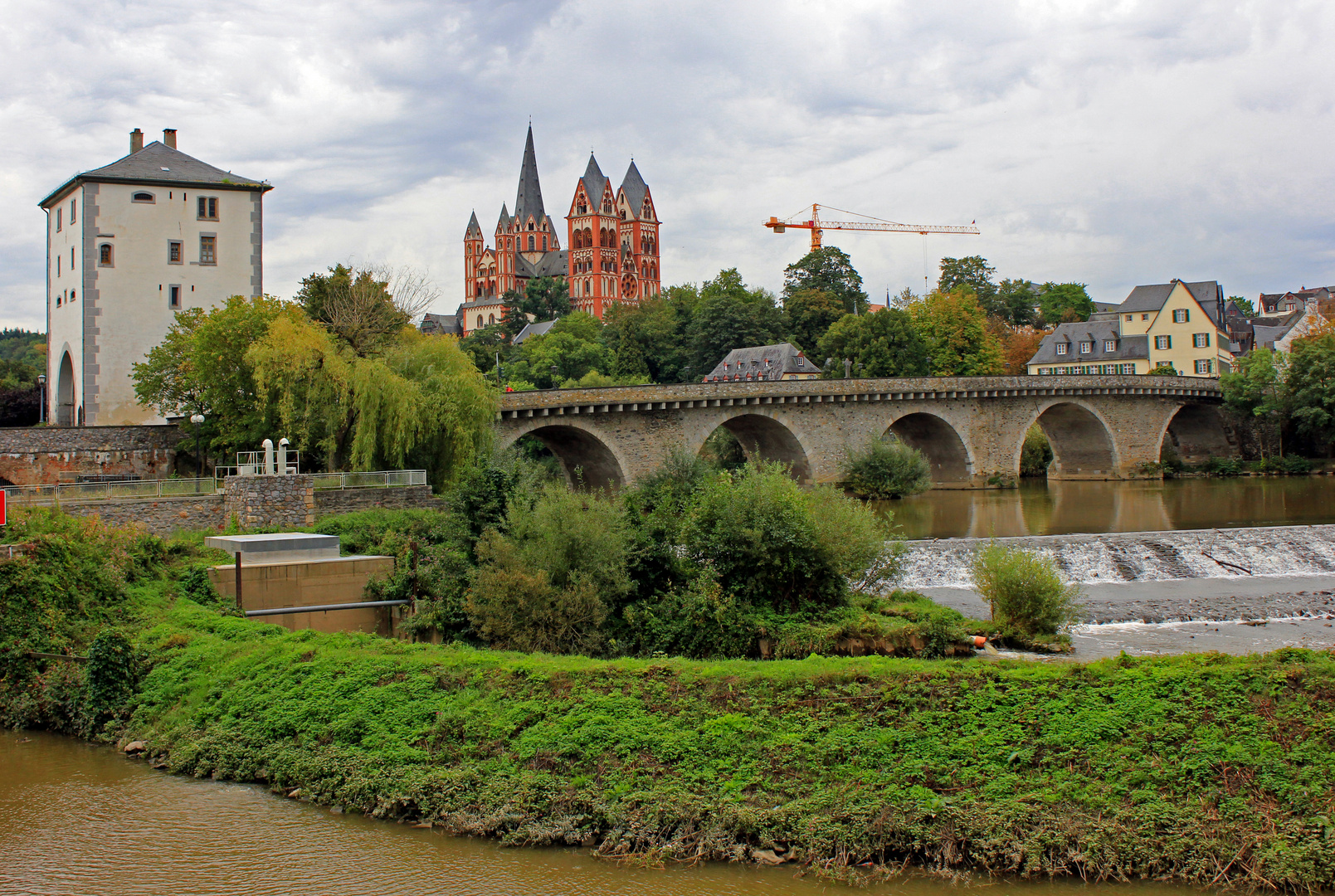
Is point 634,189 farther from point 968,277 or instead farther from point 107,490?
point 107,490

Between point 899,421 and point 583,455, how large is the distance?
1862cm

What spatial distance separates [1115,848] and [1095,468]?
5135cm

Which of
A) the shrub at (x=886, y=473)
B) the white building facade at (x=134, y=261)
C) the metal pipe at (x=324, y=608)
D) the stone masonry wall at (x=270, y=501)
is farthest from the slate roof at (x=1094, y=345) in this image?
the metal pipe at (x=324, y=608)

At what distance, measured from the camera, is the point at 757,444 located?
51.9 metres

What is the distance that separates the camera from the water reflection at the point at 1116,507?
36562 mm

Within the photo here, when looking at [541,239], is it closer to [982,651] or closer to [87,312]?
[87,312]

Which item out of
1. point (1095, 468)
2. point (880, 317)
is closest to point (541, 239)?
point (880, 317)

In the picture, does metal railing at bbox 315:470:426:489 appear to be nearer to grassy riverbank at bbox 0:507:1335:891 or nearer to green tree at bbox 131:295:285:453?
green tree at bbox 131:295:285:453

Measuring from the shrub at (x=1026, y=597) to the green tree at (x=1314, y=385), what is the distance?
4243cm

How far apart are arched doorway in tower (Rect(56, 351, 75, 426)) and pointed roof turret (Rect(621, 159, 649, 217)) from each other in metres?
116

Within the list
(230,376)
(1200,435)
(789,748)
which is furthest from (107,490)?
(1200,435)

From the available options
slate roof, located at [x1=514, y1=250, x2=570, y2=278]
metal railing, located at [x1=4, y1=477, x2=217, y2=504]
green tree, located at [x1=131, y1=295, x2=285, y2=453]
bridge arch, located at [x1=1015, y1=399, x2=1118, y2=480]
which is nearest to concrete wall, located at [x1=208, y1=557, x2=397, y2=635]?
metal railing, located at [x1=4, y1=477, x2=217, y2=504]

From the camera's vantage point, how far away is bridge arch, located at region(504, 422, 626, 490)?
142ft

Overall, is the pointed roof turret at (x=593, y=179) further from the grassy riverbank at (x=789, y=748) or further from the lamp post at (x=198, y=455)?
the grassy riverbank at (x=789, y=748)
